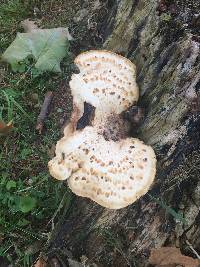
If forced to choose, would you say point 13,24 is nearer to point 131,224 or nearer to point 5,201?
point 5,201

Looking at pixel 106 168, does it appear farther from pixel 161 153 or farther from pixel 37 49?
pixel 37 49

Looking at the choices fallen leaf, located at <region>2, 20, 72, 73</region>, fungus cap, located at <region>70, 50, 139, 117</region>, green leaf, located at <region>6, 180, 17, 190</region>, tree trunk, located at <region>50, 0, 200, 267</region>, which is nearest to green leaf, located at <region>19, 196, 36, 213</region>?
green leaf, located at <region>6, 180, 17, 190</region>

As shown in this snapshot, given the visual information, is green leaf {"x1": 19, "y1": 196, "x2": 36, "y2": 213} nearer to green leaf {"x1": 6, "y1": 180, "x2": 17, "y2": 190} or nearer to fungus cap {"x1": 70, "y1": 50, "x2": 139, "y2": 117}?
green leaf {"x1": 6, "y1": 180, "x2": 17, "y2": 190}

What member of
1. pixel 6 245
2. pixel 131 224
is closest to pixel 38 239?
pixel 6 245

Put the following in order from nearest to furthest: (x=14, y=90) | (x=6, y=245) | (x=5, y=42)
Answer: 1. (x=6, y=245)
2. (x=14, y=90)
3. (x=5, y=42)

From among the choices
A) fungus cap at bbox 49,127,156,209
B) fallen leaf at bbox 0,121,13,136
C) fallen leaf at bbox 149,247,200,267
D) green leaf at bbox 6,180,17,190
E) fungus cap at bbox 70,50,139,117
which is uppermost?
fungus cap at bbox 70,50,139,117

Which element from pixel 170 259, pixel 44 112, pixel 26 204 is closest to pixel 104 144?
pixel 170 259
